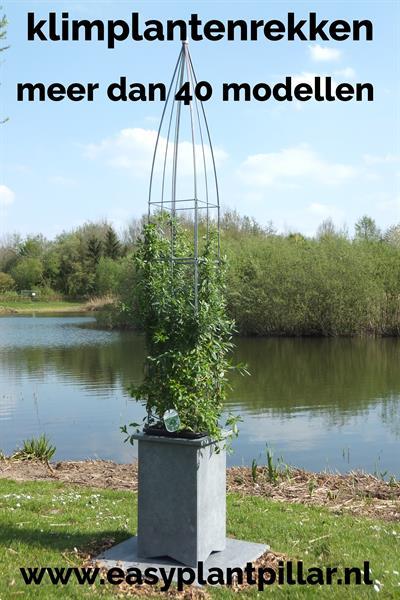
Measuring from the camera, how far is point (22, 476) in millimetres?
8734

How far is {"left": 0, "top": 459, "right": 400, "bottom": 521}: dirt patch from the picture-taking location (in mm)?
7207

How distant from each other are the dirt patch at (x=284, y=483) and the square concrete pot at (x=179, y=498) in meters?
2.25

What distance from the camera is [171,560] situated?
511 cm

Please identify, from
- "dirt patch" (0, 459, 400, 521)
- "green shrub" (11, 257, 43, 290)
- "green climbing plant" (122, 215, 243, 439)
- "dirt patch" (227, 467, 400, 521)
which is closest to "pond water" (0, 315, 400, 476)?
"dirt patch" (0, 459, 400, 521)

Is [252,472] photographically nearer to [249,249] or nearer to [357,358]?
[357,358]

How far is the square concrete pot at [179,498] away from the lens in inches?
195

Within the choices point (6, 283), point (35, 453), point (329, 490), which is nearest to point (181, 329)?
point (329, 490)

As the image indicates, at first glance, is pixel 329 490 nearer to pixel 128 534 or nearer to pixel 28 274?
pixel 128 534

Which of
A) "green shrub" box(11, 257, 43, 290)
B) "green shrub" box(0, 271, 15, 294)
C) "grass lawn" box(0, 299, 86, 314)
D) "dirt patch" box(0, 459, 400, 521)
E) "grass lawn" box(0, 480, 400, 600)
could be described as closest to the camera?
"grass lawn" box(0, 480, 400, 600)

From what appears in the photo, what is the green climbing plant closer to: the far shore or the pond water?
the pond water

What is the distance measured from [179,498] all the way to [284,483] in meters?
3.42

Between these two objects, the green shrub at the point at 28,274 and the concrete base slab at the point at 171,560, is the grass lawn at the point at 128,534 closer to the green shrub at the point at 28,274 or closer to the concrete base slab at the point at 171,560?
the concrete base slab at the point at 171,560

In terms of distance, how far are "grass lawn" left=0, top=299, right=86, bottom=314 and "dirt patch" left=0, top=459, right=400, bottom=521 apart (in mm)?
47734

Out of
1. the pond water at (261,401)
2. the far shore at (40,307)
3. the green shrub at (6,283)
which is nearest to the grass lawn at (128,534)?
the pond water at (261,401)
